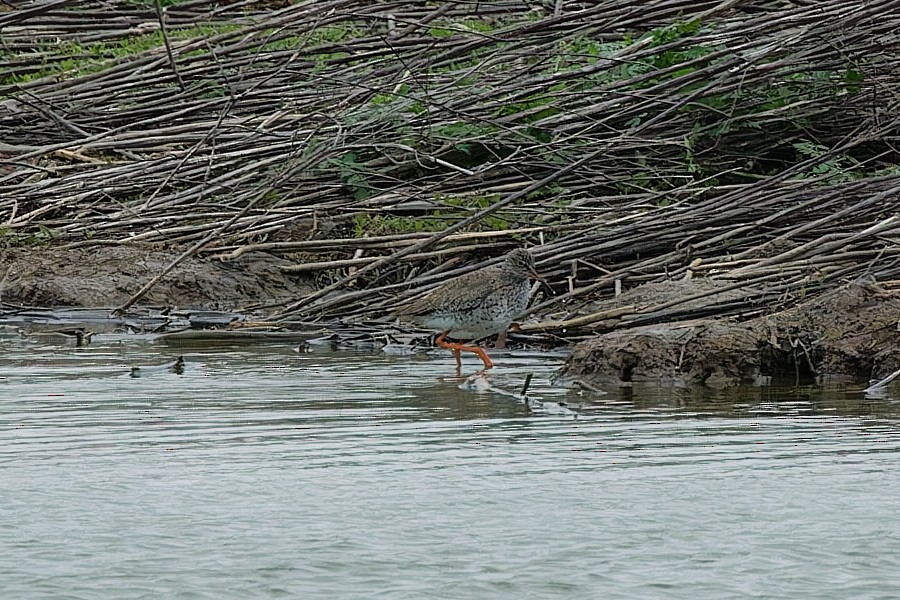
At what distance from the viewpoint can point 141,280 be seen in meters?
11.4

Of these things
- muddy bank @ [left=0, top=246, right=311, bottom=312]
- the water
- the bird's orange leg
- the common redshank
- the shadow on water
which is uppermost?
muddy bank @ [left=0, top=246, right=311, bottom=312]

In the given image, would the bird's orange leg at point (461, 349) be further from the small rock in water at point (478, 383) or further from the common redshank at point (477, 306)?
the small rock in water at point (478, 383)

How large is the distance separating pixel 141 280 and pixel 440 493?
6.75m

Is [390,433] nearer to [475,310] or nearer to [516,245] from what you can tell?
[475,310]

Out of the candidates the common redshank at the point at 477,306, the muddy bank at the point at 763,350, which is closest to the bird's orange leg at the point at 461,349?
the common redshank at the point at 477,306

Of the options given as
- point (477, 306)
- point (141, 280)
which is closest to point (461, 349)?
point (477, 306)

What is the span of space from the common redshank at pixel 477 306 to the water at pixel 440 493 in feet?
3.69

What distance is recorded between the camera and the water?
4094 mm

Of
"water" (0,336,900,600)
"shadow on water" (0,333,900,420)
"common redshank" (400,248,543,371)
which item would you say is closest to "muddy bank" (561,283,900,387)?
"shadow on water" (0,333,900,420)

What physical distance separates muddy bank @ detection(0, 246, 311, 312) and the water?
3.83 metres

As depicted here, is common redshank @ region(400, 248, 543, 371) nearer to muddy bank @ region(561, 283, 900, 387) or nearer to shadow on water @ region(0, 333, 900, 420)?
shadow on water @ region(0, 333, 900, 420)

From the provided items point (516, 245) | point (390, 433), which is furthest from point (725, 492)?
point (516, 245)

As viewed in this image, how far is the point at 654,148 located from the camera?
11938mm

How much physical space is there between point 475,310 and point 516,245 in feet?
7.68
